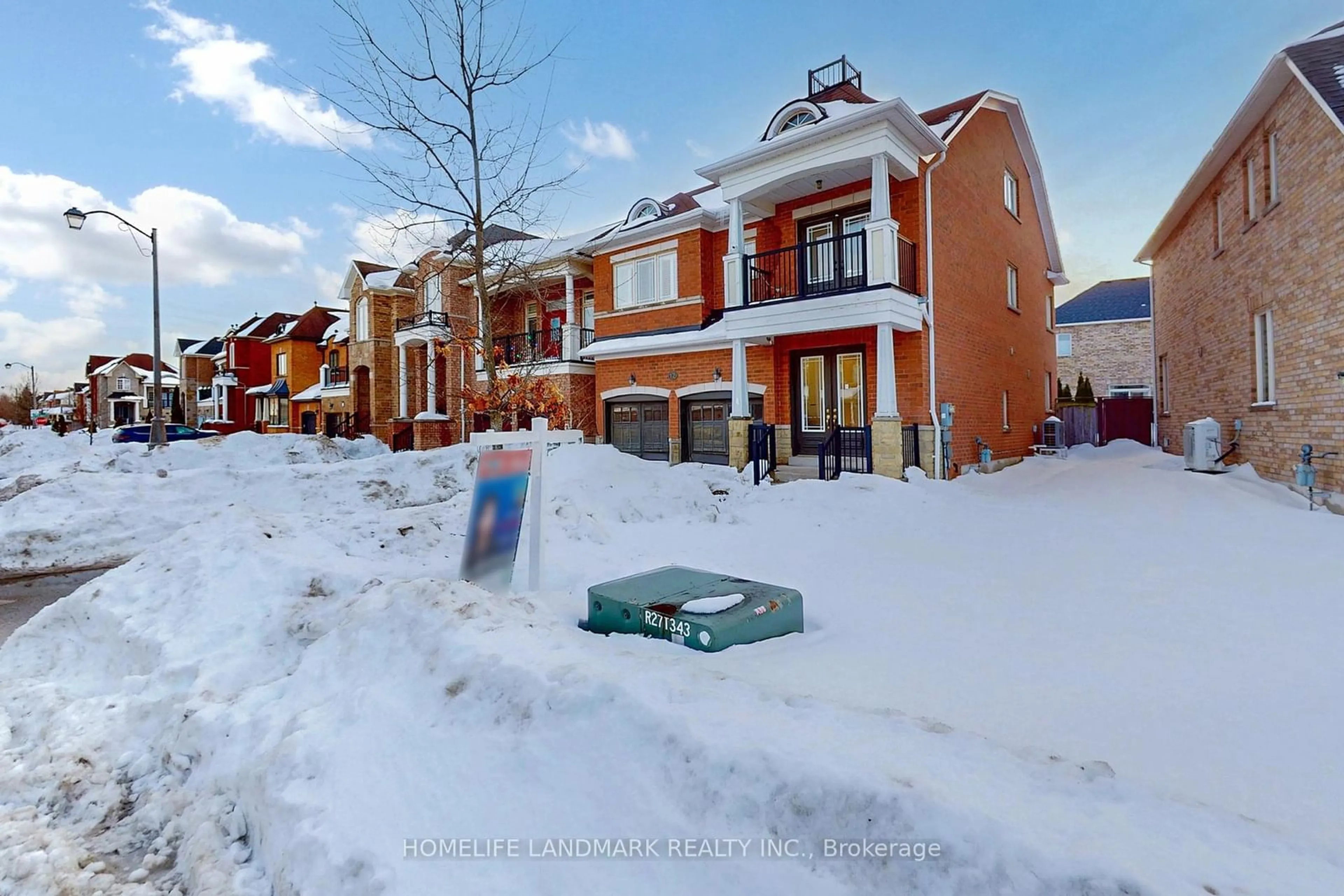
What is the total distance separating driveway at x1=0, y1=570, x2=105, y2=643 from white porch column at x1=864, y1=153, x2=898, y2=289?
12.4 m

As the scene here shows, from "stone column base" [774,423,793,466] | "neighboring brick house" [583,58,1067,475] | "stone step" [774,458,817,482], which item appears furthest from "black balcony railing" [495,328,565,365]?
"stone step" [774,458,817,482]

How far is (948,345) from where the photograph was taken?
13539 millimetres

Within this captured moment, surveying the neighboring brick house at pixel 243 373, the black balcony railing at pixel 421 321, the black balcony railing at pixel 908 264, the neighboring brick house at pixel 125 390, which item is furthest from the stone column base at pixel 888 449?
the neighboring brick house at pixel 125 390

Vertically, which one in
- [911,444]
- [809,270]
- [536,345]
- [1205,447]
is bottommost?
[1205,447]

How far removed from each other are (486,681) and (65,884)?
1815 mm

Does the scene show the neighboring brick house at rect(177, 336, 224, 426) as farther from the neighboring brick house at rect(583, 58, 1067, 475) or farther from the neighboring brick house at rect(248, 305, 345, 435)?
the neighboring brick house at rect(583, 58, 1067, 475)

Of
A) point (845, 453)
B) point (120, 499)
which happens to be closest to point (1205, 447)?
point (845, 453)

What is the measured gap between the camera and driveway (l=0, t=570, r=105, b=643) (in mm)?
6375

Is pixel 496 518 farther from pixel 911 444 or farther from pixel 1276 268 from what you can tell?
pixel 1276 268

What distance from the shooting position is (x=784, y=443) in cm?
1427

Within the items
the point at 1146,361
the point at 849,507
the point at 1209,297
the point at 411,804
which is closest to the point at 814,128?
the point at 849,507

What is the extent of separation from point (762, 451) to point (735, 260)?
13.9 ft

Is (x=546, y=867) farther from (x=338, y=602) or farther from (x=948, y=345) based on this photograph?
(x=948, y=345)

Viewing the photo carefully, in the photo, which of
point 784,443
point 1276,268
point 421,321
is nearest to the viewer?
point 1276,268
